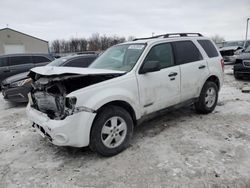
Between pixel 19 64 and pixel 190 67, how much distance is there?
7.71 meters

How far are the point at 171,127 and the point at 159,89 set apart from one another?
0.98m

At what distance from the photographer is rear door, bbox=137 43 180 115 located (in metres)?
3.72

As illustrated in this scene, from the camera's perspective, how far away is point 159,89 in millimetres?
3918

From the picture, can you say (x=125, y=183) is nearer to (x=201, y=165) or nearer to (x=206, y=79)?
(x=201, y=165)

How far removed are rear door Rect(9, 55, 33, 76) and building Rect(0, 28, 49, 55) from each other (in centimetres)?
2522

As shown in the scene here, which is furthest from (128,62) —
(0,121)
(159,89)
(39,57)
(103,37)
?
(103,37)

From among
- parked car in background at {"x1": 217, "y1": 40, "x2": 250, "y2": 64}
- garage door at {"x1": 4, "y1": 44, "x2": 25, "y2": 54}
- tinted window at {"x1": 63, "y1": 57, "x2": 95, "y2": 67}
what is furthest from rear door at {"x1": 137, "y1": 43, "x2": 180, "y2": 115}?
garage door at {"x1": 4, "y1": 44, "x2": 25, "y2": 54}

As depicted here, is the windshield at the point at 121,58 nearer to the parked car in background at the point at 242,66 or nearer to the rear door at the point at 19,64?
the rear door at the point at 19,64

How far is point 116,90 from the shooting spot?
130 inches

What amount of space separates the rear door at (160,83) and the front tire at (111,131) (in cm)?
45

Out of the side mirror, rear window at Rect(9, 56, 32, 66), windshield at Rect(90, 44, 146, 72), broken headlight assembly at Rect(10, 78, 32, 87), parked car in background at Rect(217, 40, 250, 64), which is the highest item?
parked car in background at Rect(217, 40, 250, 64)

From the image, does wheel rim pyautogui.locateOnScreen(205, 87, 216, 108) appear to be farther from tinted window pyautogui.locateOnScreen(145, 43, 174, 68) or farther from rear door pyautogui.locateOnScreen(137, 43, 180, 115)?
tinted window pyautogui.locateOnScreen(145, 43, 174, 68)

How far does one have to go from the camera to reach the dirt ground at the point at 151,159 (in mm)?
2807

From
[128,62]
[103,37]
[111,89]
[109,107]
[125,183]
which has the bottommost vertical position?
[125,183]
